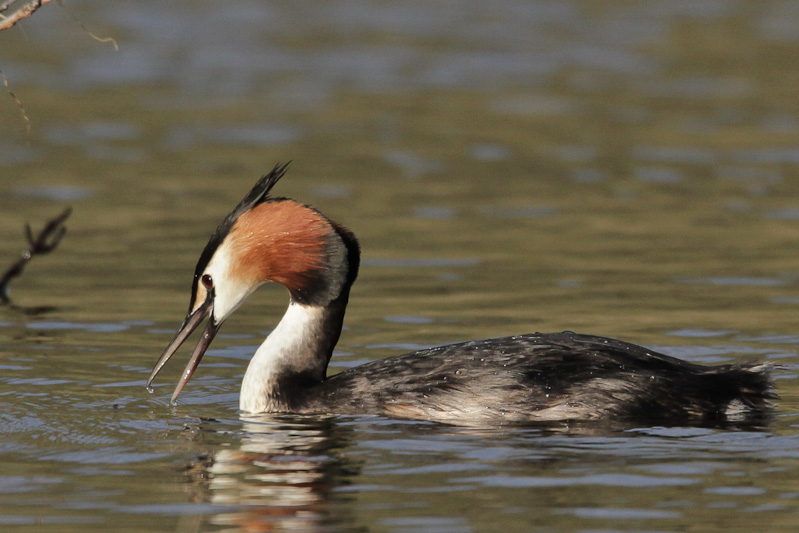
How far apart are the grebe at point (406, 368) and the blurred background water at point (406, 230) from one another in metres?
0.26

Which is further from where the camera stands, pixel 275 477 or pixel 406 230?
pixel 406 230

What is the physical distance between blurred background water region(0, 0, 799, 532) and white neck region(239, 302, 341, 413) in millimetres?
282

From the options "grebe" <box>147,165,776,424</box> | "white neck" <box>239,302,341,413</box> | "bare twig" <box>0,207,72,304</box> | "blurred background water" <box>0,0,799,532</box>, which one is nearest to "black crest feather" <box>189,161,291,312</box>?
"grebe" <box>147,165,776,424</box>

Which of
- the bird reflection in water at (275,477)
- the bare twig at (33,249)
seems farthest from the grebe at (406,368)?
the bare twig at (33,249)

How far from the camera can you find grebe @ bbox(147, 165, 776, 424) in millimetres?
8734

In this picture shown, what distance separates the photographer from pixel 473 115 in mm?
22734

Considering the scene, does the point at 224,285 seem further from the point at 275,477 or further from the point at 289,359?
the point at 275,477

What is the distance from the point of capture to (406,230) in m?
15.8

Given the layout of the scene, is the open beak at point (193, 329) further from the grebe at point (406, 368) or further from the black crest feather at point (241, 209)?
the black crest feather at point (241, 209)

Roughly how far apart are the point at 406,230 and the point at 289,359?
637cm

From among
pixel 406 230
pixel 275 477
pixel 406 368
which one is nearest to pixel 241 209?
pixel 406 368

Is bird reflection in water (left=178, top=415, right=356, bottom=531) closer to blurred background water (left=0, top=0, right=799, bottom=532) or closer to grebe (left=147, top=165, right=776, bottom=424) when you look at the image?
blurred background water (left=0, top=0, right=799, bottom=532)

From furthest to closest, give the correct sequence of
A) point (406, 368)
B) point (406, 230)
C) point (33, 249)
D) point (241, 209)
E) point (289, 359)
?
point (406, 230)
point (33, 249)
point (289, 359)
point (241, 209)
point (406, 368)

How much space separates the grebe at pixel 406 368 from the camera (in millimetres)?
8734
